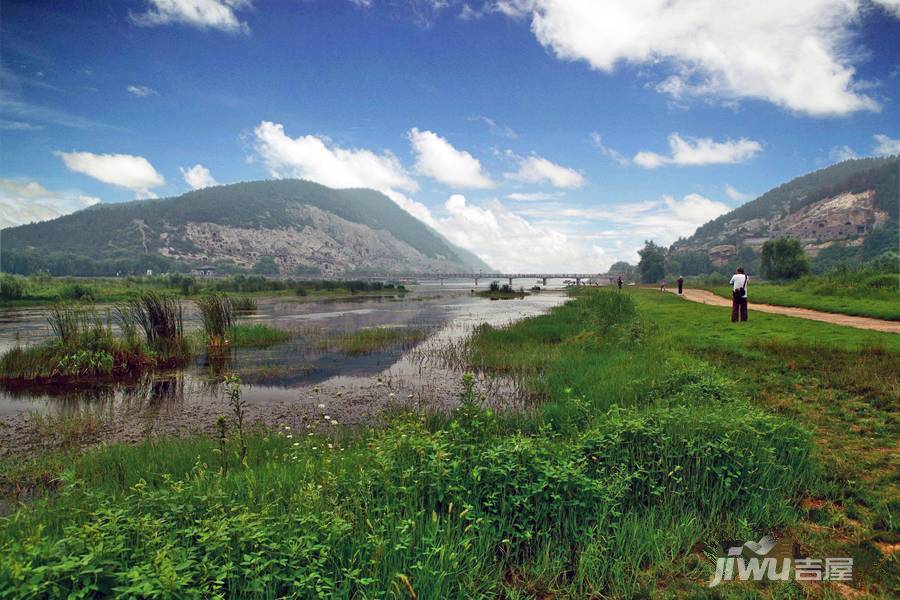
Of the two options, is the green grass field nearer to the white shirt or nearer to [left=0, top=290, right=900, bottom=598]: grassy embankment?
the white shirt

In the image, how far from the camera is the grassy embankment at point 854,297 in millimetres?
19531

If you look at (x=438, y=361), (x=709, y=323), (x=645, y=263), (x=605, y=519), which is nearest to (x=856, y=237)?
(x=645, y=263)

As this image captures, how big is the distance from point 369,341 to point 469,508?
65.6 feet

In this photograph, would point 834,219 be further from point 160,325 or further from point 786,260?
point 160,325

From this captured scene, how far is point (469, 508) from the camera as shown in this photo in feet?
14.0

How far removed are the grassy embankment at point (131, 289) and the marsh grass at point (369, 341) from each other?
70.4 ft

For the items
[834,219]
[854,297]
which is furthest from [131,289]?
[834,219]

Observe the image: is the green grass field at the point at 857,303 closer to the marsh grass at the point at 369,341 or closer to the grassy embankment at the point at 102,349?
the marsh grass at the point at 369,341

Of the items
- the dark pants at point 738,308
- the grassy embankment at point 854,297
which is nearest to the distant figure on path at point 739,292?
the dark pants at point 738,308

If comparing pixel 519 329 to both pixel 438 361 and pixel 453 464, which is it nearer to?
pixel 438 361

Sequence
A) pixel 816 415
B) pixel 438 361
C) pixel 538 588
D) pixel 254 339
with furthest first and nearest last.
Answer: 1. pixel 254 339
2. pixel 438 361
3. pixel 816 415
4. pixel 538 588

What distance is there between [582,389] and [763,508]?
21.4 feet

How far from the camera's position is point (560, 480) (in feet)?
16.2

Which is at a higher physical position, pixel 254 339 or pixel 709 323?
pixel 709 323
